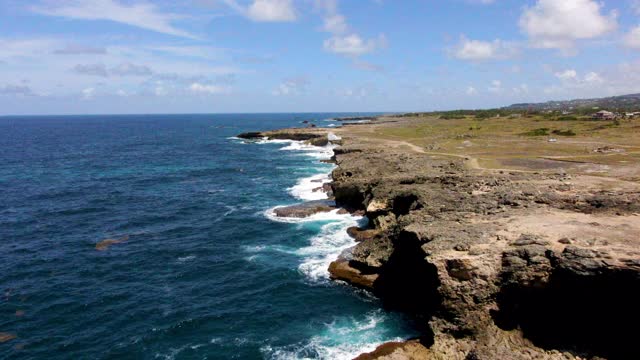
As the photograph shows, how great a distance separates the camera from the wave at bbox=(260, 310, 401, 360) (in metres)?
33.5

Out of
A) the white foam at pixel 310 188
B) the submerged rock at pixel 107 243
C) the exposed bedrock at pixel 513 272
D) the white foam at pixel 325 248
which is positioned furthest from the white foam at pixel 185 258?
the white foam at pixel 310 188

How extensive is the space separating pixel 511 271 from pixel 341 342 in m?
13.2

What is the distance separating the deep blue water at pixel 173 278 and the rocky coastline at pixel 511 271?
367 centimetres

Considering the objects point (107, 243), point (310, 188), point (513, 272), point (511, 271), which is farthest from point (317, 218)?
point (513, 272)

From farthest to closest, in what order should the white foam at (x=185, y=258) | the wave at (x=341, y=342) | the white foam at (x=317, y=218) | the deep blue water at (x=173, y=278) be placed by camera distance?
the white foam at (x=317, y=218) → the white foam at (x=185, y=258) → the deep blue water at (x=173, y=278) → the wave at (x=341, y=342)

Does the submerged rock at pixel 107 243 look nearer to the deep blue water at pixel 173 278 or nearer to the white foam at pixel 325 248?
the deep blue water at pixel 173 278

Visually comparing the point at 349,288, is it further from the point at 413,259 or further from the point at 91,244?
the point at 91,244

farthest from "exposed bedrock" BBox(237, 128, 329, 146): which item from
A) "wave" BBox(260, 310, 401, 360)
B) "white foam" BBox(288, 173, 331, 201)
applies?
"wave" BBox(260, 310, 401, 360)

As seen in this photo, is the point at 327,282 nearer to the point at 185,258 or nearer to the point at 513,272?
the point at 185,258

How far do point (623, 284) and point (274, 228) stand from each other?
42.4 meters

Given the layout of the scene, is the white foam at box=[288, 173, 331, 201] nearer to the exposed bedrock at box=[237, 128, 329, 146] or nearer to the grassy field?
the grassy field

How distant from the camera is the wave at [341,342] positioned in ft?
110

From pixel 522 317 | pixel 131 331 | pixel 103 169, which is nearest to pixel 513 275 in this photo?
pixel 522 317

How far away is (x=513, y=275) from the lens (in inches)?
1230
